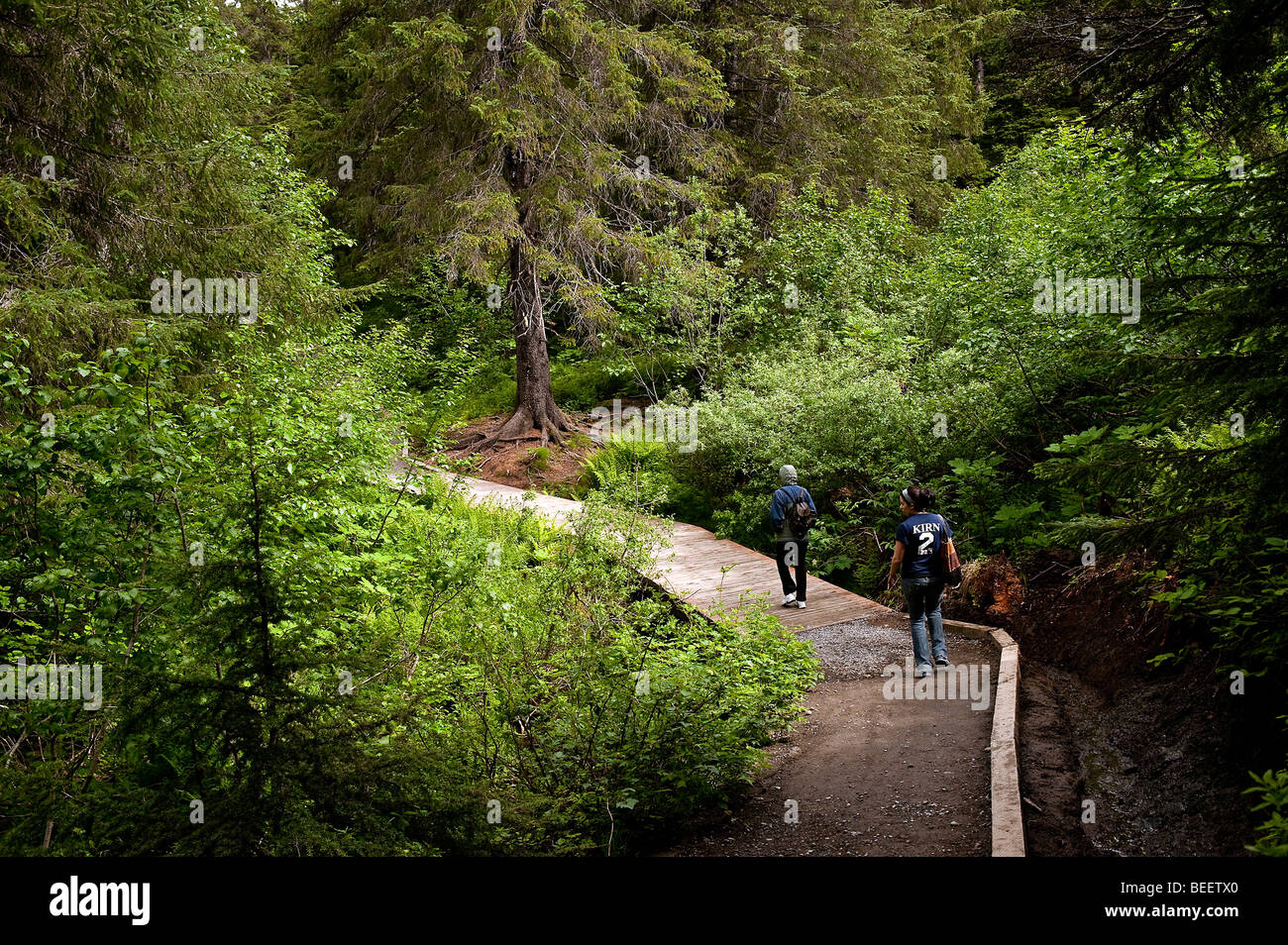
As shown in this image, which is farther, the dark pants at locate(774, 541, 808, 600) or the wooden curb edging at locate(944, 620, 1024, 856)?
the dark pants at locate(774, 541, 808, 600)

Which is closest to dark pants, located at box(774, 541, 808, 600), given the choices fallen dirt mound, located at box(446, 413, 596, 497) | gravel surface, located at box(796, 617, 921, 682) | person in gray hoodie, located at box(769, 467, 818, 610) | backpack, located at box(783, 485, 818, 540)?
person in gray hoodie, located at box(769, 467, 818, 610)

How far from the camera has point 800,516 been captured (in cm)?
1079

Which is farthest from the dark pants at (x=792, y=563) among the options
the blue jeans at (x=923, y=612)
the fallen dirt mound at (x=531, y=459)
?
the fallen dirt mound at (x=531, y=459)

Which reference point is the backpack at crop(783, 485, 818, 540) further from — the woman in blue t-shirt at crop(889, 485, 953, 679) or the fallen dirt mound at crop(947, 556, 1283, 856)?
the fallen dirt mound at crop(947, 556, 1283, 856)

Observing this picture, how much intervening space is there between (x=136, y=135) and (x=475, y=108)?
7749mm

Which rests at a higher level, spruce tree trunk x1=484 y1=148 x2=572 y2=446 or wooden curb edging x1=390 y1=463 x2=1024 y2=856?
spruce tree trunk x1=484 y1=148 x2=572 y2=446

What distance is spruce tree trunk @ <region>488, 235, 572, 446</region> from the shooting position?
1994 centimetres

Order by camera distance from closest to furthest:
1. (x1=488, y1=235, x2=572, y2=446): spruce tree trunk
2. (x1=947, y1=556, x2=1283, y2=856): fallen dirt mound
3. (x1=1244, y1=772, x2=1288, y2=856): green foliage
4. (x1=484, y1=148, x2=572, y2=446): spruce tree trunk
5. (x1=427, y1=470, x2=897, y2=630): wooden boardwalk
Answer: (x1=1244, y1=772, x2=1288, y2=856): green foliage < (x1=947, y1=556, x2=1283, y2=856): fallen dirt mound < (x1=427, y1=470, x2=897, y2=630): wooden boardwalk < (x1=484, y1=148, x2=572, y2=446): spruce tree trunk < (x1=488, y1=235, x2=572, y2=446): spruce tree trunk

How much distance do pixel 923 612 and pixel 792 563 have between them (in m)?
2.55

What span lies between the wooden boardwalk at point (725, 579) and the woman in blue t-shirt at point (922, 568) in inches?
62.5

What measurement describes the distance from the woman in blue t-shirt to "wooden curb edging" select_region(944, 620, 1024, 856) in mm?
644

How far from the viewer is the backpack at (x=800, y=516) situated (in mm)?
10789
